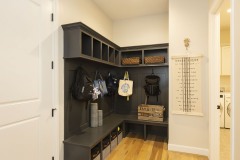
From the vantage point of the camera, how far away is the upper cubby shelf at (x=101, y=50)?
6.90 feet

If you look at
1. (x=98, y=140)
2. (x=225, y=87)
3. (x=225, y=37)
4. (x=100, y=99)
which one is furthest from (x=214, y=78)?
(x=225, y=37)

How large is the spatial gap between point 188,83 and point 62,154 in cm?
235

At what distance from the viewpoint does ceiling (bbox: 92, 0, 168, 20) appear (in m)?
3.05

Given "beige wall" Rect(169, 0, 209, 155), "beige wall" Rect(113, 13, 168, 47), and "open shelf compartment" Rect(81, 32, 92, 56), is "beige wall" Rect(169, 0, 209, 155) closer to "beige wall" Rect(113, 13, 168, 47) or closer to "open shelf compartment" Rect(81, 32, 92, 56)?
"beige wall" Rect(113, 13, 168, 47)

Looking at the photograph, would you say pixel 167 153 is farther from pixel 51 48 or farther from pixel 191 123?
A: pixel 51 48

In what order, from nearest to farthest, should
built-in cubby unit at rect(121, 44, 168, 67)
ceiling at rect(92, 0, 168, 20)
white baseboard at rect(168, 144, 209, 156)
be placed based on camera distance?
white baseboard at rect(168, 144, 209, 156) → ceiling at rect(92, 0, 168, 20) → built-in cubby unit at rect(121, 44, 168, 67)

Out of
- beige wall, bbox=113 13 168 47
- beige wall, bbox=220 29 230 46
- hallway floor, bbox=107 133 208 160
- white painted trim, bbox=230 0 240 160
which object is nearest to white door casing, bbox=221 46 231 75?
beige wall, bbox=220 29 230 46

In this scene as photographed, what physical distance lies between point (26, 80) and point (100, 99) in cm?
172

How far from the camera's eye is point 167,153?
2.66 metres

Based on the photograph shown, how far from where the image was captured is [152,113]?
10.3ft

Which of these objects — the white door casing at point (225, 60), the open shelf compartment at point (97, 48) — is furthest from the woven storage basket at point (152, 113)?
the white door casing at point (225, 60)

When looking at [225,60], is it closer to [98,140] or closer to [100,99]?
[100,99]

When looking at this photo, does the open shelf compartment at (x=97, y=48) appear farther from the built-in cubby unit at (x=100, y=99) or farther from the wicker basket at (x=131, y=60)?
the wicker basket at (x=131, y=60)

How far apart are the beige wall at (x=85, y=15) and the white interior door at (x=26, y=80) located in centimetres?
26
